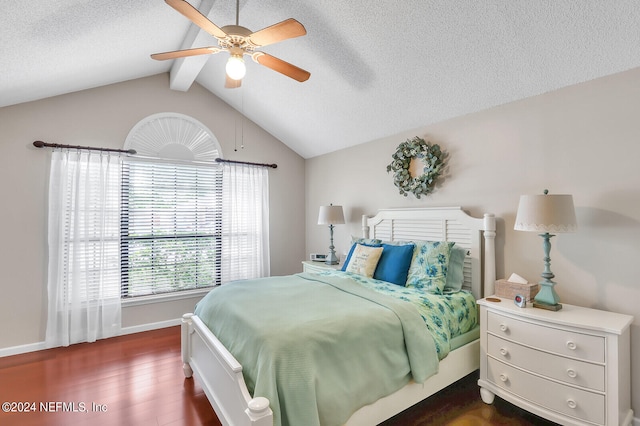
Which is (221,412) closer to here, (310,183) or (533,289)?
(533,289)

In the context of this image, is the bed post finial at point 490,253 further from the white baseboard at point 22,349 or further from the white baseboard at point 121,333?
the white baseboard at point 22,349

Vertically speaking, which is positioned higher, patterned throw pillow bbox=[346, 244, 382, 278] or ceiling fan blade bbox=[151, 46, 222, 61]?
ceiling fan blade bbox=[151, 46, 222, 61]

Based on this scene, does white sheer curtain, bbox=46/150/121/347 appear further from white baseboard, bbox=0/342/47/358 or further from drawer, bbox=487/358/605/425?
drawer, bbox=487/358/605/425

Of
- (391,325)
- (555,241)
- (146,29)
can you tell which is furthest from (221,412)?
(146,29)

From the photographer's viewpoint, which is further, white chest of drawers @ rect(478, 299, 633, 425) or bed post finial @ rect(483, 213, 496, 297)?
bed post finial @ rect(483, 213, 496, 297)

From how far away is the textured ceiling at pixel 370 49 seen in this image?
6.18 feet

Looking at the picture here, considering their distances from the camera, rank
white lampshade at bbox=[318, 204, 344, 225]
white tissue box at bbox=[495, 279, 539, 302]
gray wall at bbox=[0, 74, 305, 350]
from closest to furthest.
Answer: white tissue box at bbox=[495, 279, 539, 302] < gray wall at bbox=[0, 74, 305, 350] < white lampshade at bbox=[318, 204, 344, 225]

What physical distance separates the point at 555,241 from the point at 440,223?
3.01 ft

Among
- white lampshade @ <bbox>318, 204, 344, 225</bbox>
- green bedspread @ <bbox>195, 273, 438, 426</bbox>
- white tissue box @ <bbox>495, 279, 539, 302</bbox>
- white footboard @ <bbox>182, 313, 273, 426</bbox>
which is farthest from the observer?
white lampshade @ <bbox>318, 204, 344, 225</bbox>

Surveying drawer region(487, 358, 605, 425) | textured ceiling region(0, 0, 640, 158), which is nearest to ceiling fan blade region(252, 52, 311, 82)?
textured ceiling region(0, 0, 640, 158)

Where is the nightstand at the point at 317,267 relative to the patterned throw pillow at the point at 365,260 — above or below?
below

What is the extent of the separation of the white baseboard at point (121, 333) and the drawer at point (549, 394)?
3.47 m

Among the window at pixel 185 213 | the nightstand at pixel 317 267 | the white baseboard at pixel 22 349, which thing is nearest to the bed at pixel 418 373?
the nightstand at pixel 317 267

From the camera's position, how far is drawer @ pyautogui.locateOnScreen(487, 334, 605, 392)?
67.3 inches
